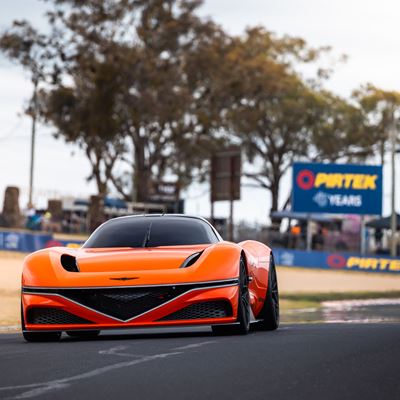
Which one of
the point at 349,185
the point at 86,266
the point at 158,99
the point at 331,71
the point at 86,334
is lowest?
the point at 86,334

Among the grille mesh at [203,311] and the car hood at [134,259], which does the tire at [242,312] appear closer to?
the grille mesh at [203,311]

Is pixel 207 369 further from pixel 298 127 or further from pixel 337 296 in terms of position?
pixel 298 127

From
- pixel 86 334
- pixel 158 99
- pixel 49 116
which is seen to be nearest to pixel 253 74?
pixel 158 99

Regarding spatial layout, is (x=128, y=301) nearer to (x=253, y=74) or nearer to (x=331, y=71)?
(x=253, y=74)

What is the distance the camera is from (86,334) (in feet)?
39.4

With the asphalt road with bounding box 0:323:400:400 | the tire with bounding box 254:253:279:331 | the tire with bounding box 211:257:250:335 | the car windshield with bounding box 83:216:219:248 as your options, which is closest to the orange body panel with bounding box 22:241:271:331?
the tire with bounding box 211:257:250:335

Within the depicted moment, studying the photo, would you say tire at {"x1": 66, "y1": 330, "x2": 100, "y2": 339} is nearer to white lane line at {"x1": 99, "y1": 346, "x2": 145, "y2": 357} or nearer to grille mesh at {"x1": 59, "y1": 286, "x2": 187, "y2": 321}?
grille mesh at {"x1": 59, "y1": 286, "x2": 187, "y2": 321}

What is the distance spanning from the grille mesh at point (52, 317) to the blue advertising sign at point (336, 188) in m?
48.0

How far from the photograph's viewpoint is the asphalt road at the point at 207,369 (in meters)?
6.52

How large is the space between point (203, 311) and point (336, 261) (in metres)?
41.3

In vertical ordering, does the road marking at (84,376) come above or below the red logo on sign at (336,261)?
below

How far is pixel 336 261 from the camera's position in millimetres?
51406

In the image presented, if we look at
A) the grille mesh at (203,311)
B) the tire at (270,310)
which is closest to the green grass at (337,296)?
the tire at (270,310)

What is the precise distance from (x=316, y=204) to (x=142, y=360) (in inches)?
2005
